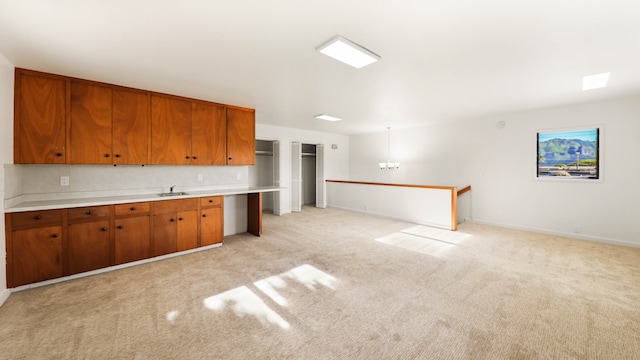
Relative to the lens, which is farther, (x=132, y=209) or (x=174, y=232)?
(x=174, y=232)

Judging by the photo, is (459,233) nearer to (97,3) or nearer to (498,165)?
(498,165)

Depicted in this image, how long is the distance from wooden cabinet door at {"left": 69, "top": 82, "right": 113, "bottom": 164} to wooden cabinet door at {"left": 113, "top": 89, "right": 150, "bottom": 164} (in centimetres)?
7

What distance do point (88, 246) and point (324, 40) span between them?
3600mm

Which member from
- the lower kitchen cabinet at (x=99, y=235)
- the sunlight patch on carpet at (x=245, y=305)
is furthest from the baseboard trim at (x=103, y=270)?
the sunlight patch on carpet at (x=245, y=305)

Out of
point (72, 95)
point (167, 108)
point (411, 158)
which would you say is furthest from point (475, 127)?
point (72, 95)

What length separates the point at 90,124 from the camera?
334 cm

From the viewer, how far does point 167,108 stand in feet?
13.0

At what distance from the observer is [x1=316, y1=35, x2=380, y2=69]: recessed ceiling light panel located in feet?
7.79

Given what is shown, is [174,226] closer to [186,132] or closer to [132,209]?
[132,209]

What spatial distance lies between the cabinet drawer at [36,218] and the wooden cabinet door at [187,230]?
50.7 inches

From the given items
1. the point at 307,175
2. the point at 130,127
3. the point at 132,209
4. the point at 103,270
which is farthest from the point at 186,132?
the point at 307,175

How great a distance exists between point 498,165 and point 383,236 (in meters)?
3.15

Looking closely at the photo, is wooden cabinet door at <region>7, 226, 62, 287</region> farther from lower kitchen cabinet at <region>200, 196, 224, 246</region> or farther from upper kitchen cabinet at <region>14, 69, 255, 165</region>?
lower kitchen cabinet at <region>200, 196, 224, 246</region>

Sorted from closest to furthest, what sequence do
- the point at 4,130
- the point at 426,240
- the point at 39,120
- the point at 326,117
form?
the point at 4,130, the point at 39,120, the point at 426,240, the point at 326,117
